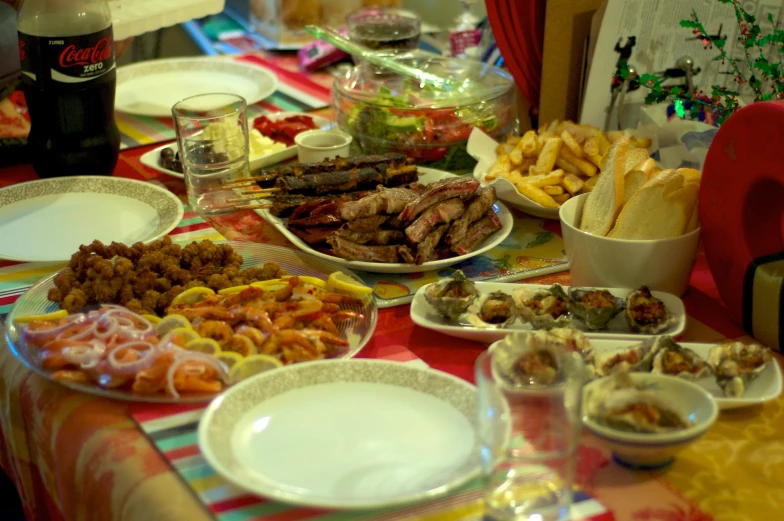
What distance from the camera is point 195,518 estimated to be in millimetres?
845

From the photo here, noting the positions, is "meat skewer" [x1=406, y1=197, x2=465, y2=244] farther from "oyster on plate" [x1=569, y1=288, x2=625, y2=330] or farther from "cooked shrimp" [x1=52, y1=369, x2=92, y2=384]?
"cooked shrimp" [x1=52, y1=369, x2=92, y2=384]

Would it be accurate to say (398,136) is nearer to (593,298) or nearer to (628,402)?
(593,298)

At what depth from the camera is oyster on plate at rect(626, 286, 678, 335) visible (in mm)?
1121

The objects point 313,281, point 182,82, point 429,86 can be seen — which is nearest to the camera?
point 313,281

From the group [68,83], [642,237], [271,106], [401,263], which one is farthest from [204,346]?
[271,106]

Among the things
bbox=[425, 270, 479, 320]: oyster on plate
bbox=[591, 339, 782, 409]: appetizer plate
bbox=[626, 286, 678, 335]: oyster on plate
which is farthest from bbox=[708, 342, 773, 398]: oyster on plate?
bbox=[425, 270, 479, 320]: oyster on plate

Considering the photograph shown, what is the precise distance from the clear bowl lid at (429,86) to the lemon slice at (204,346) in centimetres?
83

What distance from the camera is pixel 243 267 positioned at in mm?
1354

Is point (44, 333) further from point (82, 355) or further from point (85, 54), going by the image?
point (85, 54)

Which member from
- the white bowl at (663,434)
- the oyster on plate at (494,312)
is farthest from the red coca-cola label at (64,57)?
the white bowl at (663,434)

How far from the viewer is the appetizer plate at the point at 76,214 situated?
1.45 meters

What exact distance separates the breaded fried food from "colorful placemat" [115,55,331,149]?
2.46 ft

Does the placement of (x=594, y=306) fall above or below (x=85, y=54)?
below

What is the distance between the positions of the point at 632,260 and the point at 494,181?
0.37m
